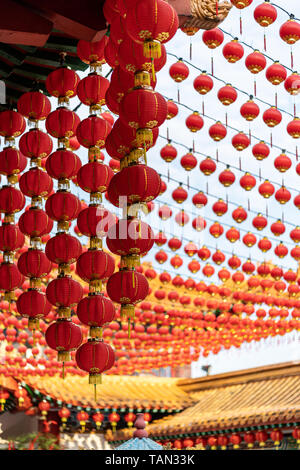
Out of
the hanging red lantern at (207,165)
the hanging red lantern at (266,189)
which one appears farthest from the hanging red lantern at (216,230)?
the hanging red lantern at (207,165)

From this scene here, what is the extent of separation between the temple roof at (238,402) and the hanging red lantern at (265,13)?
32.5 feet

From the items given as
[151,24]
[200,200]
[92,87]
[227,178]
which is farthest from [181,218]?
[151,24]

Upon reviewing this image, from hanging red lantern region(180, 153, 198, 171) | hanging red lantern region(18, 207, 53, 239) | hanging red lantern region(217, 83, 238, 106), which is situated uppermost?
hanging red lantern region(217, 83, 238, 106)

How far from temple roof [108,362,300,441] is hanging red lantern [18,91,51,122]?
397 inches

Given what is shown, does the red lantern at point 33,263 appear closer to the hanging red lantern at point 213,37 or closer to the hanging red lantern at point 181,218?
the hanging red lantern at point 213,37

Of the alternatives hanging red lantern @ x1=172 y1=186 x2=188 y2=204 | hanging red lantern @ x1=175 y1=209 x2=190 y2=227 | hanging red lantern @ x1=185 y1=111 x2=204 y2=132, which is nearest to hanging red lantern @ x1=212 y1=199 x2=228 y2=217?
hanging red lantern @ x1=175 y1=209 x2=190 y2=227

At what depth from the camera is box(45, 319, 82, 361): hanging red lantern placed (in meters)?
6.46

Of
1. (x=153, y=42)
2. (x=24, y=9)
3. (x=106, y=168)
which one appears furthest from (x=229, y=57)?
(x=153, y=42)

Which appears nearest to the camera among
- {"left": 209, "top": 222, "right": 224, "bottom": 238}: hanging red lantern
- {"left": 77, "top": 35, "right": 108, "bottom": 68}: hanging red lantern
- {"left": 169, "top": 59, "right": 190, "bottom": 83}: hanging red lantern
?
{"left": 77, "top": 35, "right": 108, "bottom": 68}: hanging red lantern

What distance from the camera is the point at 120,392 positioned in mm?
19609

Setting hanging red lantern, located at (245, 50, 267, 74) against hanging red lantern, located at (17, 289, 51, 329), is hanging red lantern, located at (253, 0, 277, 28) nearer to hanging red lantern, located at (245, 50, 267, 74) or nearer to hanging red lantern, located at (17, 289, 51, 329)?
hanging red lantern, located at (245, 50, 267, 74)

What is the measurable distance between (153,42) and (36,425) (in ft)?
52.4

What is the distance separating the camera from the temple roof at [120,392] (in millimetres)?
17498

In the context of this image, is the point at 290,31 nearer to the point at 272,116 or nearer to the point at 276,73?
the point at 276,73
